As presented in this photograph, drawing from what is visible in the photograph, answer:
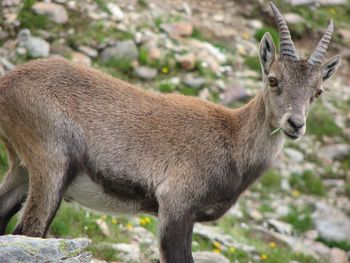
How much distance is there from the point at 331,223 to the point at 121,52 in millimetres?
5080

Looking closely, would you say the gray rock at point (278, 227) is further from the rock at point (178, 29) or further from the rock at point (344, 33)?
the rock at point (344, 33)

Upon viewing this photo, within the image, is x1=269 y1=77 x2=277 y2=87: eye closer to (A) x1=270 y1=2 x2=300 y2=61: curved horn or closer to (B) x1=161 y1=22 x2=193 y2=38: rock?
(A) x1=270 y1=2 x2=300 y2=61: curved horn

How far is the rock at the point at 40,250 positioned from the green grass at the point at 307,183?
8.52 metres

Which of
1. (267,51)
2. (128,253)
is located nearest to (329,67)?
(267,51)

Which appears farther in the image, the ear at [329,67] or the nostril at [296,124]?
the ear at [329,67]

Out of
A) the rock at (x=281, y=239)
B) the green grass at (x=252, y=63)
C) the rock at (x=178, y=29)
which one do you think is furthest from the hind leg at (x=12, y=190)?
the green grass at (x=252, y=63)

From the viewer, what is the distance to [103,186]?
8.28 metres

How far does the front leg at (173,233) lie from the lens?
8.18 metres

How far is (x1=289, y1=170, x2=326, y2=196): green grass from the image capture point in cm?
1494

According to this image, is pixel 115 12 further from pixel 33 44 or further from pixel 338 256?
pixel 338 256

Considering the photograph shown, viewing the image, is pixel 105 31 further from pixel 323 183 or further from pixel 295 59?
pixel 295 59

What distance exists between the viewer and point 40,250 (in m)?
6.62

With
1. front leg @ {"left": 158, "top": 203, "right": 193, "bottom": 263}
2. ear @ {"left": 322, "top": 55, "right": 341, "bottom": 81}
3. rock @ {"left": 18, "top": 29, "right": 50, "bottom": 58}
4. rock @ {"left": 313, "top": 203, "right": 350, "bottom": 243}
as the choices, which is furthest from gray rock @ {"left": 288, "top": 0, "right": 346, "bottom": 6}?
front leg @ {"left": 158, "top": 203, "right": 193, "bottom": 263}

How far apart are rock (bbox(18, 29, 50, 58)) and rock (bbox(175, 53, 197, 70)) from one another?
9.46 feet
